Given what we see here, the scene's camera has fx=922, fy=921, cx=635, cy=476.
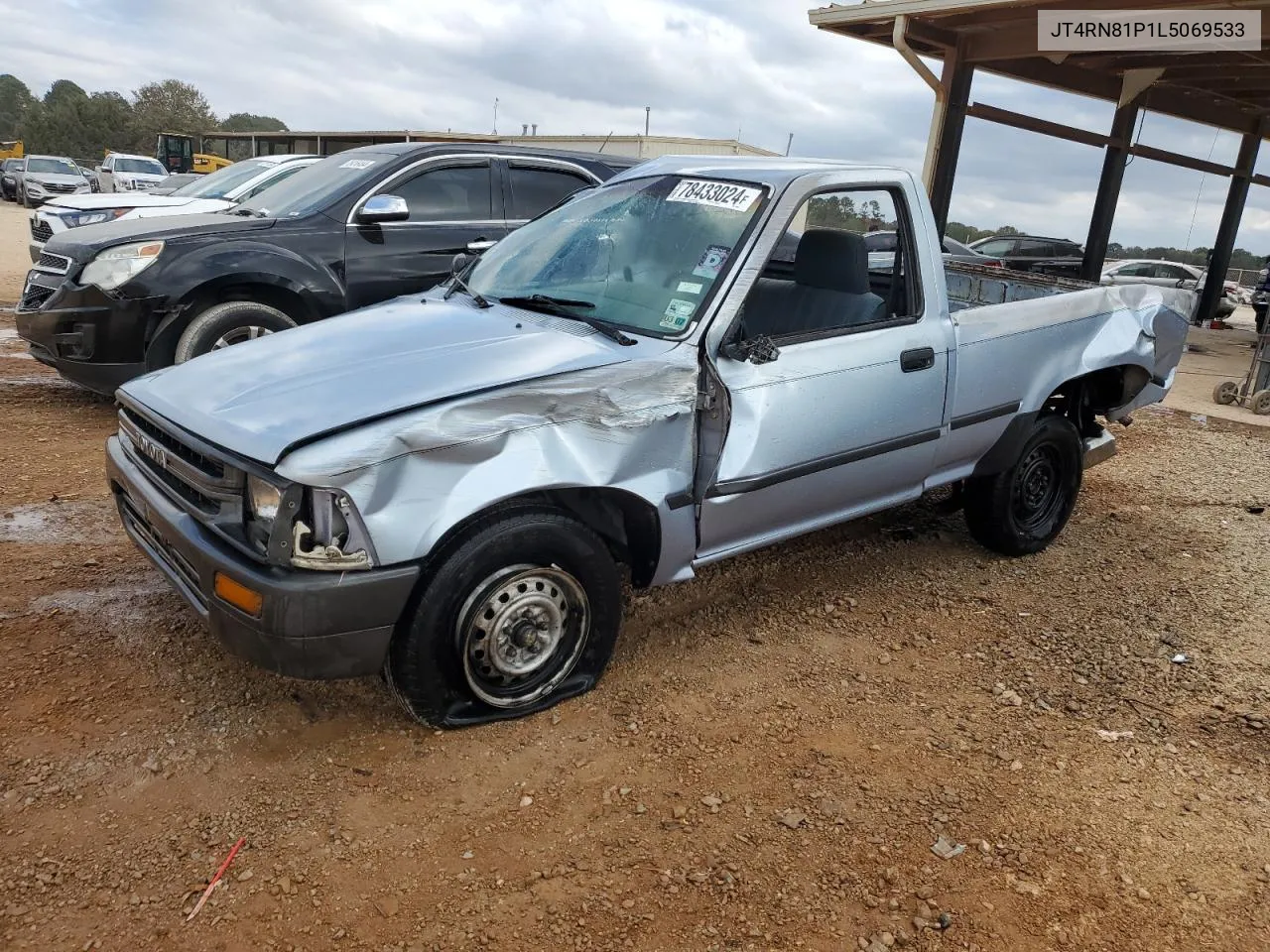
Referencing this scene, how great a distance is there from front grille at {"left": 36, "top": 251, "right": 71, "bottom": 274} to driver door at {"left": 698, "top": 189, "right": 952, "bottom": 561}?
465cm

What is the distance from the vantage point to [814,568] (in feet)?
14.8

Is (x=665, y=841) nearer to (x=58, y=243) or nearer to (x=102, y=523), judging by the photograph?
(x=102, y=523)

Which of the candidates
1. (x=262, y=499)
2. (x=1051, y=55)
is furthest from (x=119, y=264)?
(x=1051, y=55)

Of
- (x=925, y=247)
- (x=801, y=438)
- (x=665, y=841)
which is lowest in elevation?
(x=665, y=841)

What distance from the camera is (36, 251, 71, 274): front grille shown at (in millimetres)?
5944

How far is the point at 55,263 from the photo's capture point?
6.07 metres

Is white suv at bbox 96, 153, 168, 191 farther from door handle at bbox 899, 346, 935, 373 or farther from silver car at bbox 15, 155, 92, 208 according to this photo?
door handle at bbox 899, 346, 935, 373

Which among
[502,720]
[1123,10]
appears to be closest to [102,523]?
[502,720]

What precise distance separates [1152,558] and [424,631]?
13.3 feet

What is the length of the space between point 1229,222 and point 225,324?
18447 mm

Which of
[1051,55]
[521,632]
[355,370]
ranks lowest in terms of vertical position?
[521,632]

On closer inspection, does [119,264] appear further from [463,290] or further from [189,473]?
[189,473]

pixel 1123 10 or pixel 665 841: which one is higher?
pixel 1123 10

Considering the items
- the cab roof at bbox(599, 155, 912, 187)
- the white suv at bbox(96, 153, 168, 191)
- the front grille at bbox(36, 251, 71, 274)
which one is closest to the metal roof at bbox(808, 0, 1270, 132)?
the cab roof at bbox(599, 155, 912, 187)
